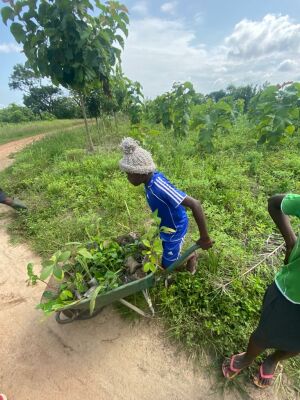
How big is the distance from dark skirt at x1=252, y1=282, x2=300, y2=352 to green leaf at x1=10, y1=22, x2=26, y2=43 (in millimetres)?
5845

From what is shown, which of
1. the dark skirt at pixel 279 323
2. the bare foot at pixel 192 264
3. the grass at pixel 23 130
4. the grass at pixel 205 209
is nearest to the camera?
the dark skirt at pixel 279 323

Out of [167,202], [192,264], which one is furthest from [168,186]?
[192,264]

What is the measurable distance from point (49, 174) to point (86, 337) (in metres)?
3.88

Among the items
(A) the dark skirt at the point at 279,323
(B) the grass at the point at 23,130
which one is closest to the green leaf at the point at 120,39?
(A) the dark skirt at the point at 279,323

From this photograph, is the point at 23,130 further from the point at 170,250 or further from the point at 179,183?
the point at 170,250

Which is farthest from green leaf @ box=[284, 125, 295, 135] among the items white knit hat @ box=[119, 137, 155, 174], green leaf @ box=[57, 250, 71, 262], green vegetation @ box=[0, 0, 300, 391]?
green leaf @ box=[57, 250, 71, 262]

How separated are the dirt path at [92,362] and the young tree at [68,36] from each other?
4.57 metres

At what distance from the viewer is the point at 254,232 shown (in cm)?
321

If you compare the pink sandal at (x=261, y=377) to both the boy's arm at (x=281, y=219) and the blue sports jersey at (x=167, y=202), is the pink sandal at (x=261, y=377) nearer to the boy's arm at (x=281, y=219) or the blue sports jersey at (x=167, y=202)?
the boy's arm at (x=281, y=219)

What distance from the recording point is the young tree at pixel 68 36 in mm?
4469

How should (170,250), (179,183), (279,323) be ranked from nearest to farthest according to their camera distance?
(279,323), (170,250), (179,183)

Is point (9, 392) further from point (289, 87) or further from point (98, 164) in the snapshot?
point (289, 87)

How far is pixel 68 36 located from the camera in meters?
4.62

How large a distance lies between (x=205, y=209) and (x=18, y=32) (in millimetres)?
4853
